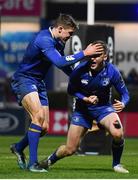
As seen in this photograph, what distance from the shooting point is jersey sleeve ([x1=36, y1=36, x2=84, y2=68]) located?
513 inches

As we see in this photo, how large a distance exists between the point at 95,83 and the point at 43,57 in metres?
0.78

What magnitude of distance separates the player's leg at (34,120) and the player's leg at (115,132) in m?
0.82

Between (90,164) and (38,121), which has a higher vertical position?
(38,121)

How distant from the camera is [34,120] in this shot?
1348 cm

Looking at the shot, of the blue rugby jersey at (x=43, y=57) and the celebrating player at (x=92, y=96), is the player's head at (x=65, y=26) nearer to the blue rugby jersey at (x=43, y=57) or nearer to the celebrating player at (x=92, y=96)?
the blue rugby jersey at (x=43, y=57)

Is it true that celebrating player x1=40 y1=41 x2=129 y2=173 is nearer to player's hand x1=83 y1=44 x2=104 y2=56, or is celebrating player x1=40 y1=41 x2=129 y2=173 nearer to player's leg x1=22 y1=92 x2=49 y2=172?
player's leg x1=22 y1=92 x2=49 y2=172

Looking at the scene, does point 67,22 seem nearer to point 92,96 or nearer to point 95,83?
point 95,83

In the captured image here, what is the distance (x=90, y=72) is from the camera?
536 inches

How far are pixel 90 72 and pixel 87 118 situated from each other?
0.62 metres

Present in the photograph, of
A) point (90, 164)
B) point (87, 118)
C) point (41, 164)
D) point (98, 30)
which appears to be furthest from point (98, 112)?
point (98, 30)

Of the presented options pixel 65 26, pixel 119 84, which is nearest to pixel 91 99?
pixel 119 84

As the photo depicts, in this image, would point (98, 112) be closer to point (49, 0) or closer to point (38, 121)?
point (38, 121)

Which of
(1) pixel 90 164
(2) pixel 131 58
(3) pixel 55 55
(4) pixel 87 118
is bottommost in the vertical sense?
(2) pixel 131 58

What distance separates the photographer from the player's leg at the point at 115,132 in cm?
1334
